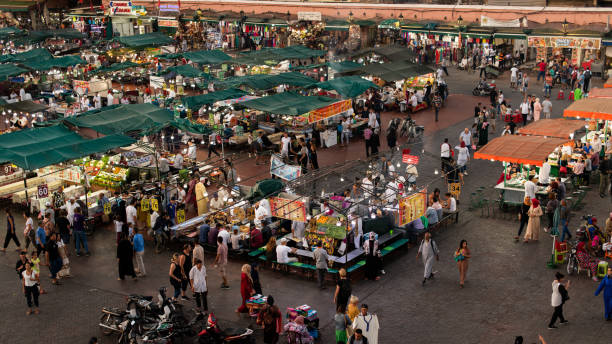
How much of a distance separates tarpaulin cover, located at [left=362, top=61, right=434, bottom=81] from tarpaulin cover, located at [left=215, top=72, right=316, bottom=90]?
360 centimetres

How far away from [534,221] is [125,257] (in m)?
11.1

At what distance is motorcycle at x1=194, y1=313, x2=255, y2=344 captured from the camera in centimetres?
1359

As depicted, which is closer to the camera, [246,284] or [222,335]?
[222,335]

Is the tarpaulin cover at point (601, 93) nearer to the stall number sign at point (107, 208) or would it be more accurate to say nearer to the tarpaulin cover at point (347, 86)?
the tarpaulin cover at point (347, 86)

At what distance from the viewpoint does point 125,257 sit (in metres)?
17.4

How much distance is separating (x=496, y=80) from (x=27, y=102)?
26.2 m

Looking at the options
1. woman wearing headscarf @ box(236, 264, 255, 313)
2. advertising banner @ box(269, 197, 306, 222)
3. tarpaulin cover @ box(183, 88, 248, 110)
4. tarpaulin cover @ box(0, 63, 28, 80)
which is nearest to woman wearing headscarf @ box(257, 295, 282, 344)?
woman wearing headscarf @ box(236, 264, 255, 313)

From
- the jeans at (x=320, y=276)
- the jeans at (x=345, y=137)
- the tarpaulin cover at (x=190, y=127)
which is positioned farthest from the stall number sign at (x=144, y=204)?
the jeans at (x=345, y=137)

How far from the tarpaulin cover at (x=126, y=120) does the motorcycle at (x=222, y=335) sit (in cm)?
1206

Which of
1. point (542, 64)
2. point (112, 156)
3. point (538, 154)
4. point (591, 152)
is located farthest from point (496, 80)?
point (112, 156)

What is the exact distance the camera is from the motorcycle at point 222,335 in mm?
13594

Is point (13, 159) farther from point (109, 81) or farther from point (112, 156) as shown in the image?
point (109, 81)

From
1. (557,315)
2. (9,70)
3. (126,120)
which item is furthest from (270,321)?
(9,70)

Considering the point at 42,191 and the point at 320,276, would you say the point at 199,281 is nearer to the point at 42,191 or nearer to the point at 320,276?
the point at 320,276
